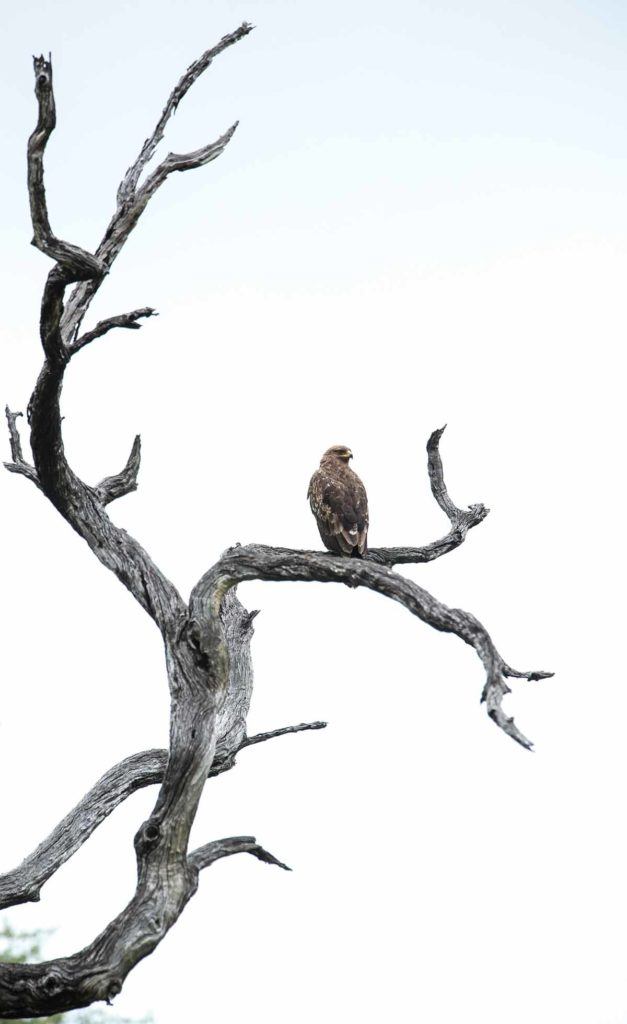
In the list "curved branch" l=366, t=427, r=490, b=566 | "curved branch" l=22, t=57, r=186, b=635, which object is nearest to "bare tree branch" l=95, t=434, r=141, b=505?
"curved branch" l=22, t=57, r=186, b=635

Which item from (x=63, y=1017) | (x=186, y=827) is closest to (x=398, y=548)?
(x=186, y=827)

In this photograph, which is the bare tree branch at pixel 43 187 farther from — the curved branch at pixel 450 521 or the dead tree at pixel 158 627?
the curved branch at pixel 450 521

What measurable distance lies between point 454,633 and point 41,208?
2571 millimetres

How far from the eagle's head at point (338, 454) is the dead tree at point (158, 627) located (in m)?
1.12

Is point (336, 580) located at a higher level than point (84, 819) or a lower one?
higher

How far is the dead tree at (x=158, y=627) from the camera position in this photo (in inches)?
181

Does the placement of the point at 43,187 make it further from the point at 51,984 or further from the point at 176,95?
the point at 51,984

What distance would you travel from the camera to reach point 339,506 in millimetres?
6398

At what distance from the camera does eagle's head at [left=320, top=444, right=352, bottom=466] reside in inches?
287

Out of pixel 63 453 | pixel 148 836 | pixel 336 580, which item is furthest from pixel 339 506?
pixel 148 836

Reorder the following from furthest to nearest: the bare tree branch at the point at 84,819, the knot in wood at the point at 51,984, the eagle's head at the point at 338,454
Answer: the eagle's head at the point at 338,454
the bare tree branch at the point at 84,819
the knot in wood at the point at 51,984

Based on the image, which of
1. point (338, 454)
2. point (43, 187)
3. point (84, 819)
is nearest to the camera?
point (43, 187)

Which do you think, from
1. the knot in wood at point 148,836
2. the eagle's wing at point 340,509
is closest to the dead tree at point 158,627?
the knot in wood at point 148,836

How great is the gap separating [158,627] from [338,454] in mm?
2334
